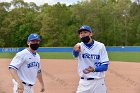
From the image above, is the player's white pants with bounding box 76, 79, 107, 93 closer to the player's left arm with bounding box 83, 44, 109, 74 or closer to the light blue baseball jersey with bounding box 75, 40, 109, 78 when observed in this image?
the light blue baseball jersey with bounding box 75, 40, 109, 78

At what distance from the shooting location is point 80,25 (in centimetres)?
6078

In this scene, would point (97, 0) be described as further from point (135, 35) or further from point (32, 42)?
point (32, 42)

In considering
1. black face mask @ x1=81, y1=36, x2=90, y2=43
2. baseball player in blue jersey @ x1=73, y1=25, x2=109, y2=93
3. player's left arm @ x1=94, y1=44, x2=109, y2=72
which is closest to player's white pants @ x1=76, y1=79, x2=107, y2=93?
baseball player in blue jersey @ x1=73, y1=25, x2=109, y2=93

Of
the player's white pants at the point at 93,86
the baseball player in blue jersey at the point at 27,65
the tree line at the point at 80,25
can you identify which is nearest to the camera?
the player's white pants at the point at 93,86

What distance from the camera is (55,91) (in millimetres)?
12406

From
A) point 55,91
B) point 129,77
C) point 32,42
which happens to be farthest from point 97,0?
point 32,42

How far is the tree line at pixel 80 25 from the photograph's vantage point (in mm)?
59375

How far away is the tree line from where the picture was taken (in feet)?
195

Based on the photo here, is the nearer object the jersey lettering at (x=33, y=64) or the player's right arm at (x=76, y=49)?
the player's right arm at (x=76, y=49)

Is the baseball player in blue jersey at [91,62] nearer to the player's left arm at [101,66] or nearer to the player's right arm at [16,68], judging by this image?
the player's left arm at [101,66]

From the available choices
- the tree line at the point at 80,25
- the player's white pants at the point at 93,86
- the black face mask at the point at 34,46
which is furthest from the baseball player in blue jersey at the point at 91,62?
the tree line at the point at 80,25

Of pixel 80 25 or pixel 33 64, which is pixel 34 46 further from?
pixel 80 25

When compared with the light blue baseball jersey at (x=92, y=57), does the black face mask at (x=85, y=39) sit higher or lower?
higher

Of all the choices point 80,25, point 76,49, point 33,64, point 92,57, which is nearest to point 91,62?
point 92,57
